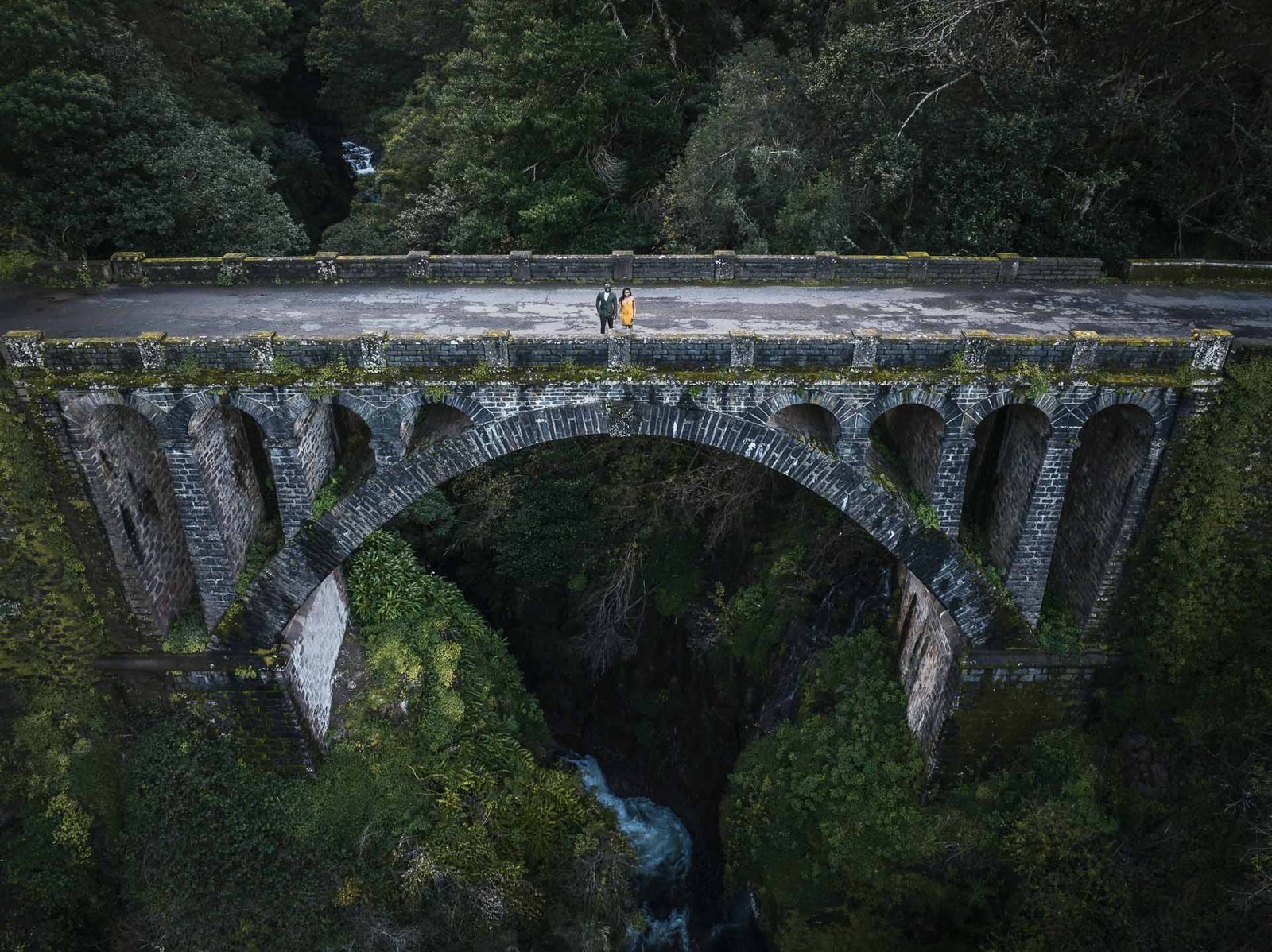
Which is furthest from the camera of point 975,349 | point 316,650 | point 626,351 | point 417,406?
point 316,650

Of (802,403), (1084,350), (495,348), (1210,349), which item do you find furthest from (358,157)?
(1210,349)

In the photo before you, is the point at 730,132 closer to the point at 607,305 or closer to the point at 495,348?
the point at 607,305

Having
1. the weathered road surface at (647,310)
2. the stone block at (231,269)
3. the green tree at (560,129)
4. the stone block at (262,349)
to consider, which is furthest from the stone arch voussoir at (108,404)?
the green tree at (560,129)

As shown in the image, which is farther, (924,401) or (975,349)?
(924,401)

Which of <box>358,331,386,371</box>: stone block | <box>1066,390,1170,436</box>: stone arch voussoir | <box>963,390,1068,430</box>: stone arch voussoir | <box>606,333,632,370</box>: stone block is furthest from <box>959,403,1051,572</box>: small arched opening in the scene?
<box>358,331,386,371</box>: stone block

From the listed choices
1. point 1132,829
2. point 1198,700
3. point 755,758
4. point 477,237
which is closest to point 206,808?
point 755,758

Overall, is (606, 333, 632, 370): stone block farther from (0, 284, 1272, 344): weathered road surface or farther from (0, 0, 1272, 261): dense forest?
(0, 0, 1272, 261): dense forest

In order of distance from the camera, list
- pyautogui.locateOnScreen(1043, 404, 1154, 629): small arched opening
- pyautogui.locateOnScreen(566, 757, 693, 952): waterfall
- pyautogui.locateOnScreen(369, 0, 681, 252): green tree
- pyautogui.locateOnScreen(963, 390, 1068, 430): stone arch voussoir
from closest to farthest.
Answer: pyautogui.locateOnScreen(963, 390, 1068, 430): stone arch voussoir < pyautogui.locateOnScreen(1043, 404, 1154, 629): small arched opening < pyautogui.locateOnScreen(566, 757, 693, 952): waterfall < pyautogui.locateOnScreen(369, 0, 681, 252): green tree
